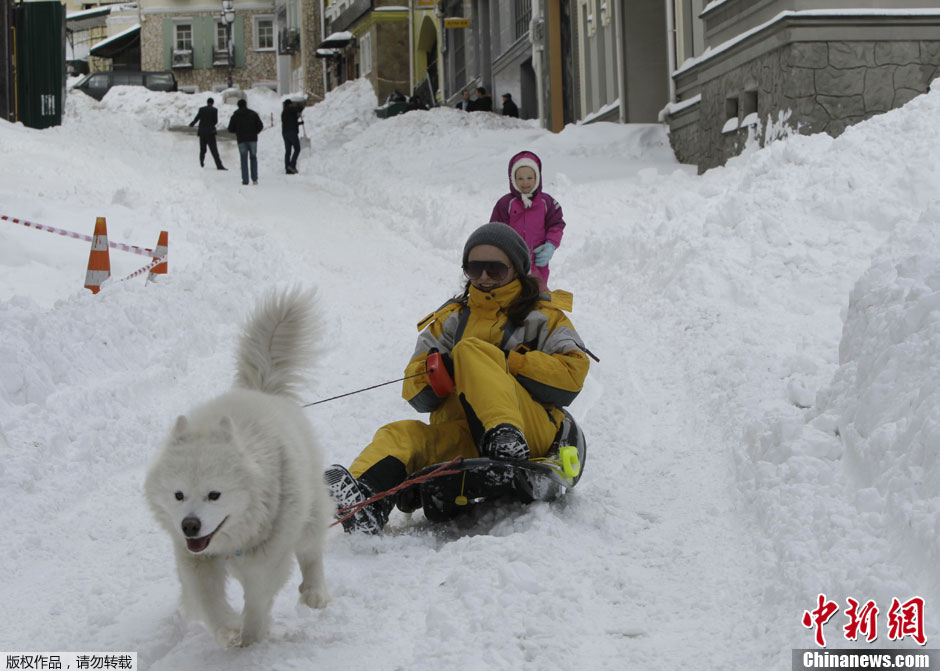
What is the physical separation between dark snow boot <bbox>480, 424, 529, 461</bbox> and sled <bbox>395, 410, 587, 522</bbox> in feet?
0.12

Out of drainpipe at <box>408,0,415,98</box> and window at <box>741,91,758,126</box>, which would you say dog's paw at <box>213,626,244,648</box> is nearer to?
window at <box>741,91,758,126</box>

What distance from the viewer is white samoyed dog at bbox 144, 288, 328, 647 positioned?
3.15 m

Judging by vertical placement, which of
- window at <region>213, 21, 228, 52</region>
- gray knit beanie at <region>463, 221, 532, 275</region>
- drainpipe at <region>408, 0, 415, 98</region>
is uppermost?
window at <region>213, 21, 228, 52</region>

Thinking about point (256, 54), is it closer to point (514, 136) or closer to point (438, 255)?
point (514, 136)

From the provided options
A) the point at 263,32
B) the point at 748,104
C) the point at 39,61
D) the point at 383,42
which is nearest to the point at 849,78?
the point at 748,104

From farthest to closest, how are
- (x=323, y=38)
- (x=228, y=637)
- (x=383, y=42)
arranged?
1. (x=323, y=38)
2. (x=383, y=42)
3. (x=228, y=637)

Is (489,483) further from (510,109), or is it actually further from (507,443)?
(510,109)

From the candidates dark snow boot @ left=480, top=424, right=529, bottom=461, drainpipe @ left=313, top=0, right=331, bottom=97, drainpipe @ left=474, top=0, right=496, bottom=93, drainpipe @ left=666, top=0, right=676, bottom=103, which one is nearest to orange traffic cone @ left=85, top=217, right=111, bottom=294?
dark snow boot @ left=480, top=424, right=529, bottom=461

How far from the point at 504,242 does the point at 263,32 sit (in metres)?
58.5

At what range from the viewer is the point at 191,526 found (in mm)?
3049

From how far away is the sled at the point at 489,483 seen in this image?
4.39 metres

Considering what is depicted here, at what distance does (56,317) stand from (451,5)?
29291mm

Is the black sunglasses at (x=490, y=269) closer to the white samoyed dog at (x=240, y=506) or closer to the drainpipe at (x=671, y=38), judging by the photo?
the white samoyed dog at (x=240, y=506)

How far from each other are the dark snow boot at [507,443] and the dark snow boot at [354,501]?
53cm
